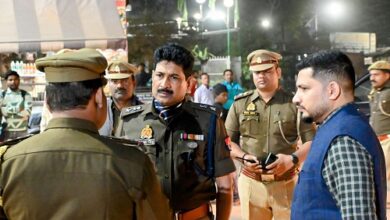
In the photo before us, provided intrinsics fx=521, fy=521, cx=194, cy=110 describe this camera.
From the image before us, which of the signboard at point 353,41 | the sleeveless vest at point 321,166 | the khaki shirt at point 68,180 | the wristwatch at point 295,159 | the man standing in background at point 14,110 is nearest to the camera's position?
the khaki shirt at point 68,180

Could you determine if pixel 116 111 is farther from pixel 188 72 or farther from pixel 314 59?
pixel 314 59

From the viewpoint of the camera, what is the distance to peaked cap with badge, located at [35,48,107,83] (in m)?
1.80

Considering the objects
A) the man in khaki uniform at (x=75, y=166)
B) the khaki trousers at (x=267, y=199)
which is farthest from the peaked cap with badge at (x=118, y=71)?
the man in khaki uniform at (x=75, y=166)

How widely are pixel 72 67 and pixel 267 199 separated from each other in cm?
257

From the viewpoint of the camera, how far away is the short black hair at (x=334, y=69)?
222 centimetres

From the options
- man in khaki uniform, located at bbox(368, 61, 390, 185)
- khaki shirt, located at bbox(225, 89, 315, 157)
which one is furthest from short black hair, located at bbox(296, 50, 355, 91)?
man in khaki uniform, located at bbox(368, 61, 390, 185)

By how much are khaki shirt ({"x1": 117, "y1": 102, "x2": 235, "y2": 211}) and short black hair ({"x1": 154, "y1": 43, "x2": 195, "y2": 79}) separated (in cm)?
21

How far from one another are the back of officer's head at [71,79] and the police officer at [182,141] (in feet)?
3.25

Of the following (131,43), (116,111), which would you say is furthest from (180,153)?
(131,43)

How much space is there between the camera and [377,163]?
2039 mm

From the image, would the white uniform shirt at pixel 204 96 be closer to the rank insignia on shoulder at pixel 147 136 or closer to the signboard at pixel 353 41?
the rank insignia on shoulder at pixel 147 136

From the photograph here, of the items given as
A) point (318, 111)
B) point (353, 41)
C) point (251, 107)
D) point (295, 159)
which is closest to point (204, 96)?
point (251, 107)

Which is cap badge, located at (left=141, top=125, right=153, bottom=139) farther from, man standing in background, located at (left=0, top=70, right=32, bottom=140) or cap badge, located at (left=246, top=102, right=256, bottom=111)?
man standing in background, located at (left=0, top=70, right=32, bottom=140)

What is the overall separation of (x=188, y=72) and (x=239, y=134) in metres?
1.45
